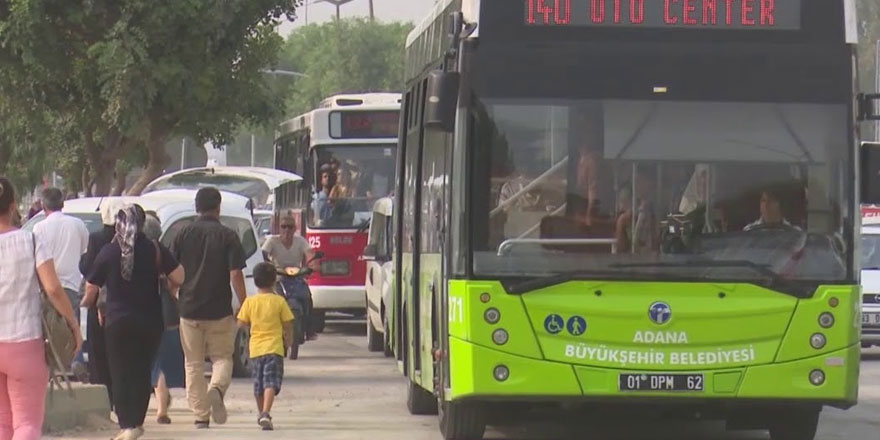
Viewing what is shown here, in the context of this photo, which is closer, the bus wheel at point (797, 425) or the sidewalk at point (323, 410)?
the bus wheel at point (797, 425)

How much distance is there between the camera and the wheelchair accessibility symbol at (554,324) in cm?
1185

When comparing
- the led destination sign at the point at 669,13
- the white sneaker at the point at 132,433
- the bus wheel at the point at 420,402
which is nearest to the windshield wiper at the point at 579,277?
the led destination sign at the point at 669,13

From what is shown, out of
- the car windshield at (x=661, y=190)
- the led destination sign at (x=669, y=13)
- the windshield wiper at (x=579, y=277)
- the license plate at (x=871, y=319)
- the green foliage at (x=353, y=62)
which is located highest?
the green foliage at (x=353, y=62)

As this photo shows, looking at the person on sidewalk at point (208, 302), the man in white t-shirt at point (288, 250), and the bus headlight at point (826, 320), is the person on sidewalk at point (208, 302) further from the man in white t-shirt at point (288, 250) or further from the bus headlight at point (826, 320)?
the man in white t-shirt at point (288, 250)

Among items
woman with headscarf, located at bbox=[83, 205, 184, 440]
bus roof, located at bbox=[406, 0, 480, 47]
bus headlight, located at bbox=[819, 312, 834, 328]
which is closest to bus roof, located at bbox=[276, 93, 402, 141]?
bus roof, located at bbox=[406, 0, 480, 47]

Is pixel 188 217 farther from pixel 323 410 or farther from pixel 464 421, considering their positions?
pixel 464 421

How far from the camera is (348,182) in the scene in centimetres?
2559

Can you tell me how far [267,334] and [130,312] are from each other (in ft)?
6.02

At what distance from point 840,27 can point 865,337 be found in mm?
11430

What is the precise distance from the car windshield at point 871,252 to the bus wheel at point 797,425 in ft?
36.3

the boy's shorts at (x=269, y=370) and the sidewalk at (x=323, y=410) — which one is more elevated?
the boy's shorts at (x=269, y=370)

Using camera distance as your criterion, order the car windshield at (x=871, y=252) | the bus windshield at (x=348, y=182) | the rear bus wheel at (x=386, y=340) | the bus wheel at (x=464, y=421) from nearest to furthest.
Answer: the bus wheel at (x=464, y=421), the rear bus wheel at (x=386, y=340), the car windshield at (x=871, y=252), the bus windshield at (x=348, y=182)

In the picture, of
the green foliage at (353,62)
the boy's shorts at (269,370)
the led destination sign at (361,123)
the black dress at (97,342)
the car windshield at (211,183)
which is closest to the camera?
the black dress at (97,342)

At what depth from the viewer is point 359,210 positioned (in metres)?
25.5
